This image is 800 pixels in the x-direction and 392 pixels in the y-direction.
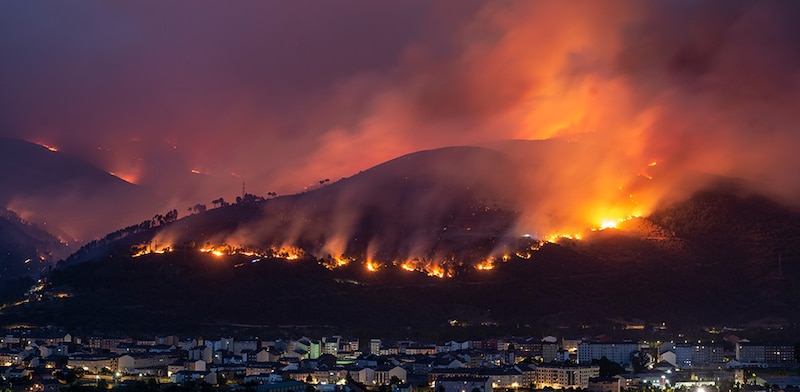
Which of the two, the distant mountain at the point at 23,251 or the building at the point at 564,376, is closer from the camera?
the building at the point at 564,376

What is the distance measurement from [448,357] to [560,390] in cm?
711

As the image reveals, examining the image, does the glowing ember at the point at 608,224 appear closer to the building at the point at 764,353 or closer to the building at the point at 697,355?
the building at the point at 697,355

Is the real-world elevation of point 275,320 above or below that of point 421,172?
below

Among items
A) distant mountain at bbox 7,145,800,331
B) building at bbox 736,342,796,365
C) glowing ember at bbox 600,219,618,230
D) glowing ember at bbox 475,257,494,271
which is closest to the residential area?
building at bbox 736,342,796,365

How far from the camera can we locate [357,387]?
145 feet

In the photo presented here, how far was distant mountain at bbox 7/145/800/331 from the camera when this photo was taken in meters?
67.2

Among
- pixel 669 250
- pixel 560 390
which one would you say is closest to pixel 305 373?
pixel 560 390

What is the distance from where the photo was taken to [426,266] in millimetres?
76500

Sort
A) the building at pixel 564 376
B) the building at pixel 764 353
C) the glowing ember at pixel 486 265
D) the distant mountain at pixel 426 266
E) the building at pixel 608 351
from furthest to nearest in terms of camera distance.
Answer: the glowing ember at pixel 486 265 → the distant mountain at pixel 426 266 → the building at pixel 608 351 → the building at pixel 764 353 → the building at pixel 564 376

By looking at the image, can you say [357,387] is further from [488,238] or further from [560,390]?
[488,238]

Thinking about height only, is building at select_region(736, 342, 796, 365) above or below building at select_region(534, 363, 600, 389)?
above

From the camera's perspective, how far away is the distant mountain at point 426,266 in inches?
2645

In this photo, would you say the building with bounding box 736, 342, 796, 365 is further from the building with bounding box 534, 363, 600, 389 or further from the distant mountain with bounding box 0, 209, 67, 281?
the distant mountain with bounding box 0, 209, 67, 281

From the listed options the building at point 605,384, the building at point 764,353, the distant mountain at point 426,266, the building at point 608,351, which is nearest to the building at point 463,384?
the building at point 605,384
